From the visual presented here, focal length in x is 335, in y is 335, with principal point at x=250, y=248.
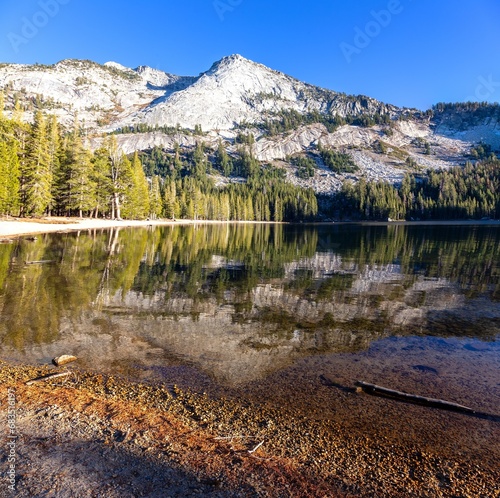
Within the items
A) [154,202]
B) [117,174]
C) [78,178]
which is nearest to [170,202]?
[154,202]

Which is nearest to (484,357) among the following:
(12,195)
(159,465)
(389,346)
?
(389,346)

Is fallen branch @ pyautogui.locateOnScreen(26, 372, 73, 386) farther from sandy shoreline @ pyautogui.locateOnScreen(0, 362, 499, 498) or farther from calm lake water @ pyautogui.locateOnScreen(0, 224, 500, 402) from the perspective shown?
calm lake water @ pyautogui.locateOnScreen(0, 224, 500, 402)

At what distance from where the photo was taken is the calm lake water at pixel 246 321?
9742 millimetres

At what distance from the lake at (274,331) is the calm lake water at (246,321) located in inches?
2.4

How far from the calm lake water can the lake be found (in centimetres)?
6

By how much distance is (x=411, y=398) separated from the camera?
8141 millimetres

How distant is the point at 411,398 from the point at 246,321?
23.6 feet

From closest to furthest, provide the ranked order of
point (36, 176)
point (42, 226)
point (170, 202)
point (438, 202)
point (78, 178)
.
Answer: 1. point (42, 226)
2. point (36, 176)
3. point (78, 178)
4. point (170, 202)
5. point (438, 202)

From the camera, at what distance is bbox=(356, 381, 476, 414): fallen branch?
25.5ft

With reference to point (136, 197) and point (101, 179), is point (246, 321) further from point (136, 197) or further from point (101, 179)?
point (136, 197)

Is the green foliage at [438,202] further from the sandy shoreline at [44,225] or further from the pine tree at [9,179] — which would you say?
the pine tree at [9,179]

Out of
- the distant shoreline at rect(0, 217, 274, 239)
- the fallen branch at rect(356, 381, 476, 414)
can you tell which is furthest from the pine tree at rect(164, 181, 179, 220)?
the fallen branch at rect(356, 381, 476, 414)

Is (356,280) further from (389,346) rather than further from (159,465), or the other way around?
(159,465)

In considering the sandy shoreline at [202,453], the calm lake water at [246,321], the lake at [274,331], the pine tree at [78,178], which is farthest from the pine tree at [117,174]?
the sandy shoreline at [202,453]
